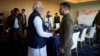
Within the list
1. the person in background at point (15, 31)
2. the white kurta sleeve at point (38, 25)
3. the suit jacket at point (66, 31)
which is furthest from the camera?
the person in background at point (15, 31)

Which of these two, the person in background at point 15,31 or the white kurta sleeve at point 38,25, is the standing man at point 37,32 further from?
the person in background at point 15,31

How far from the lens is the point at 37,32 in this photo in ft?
9.88

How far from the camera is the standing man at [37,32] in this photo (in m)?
2.99

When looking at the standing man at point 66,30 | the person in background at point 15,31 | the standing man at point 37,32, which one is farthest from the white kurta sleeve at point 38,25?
the person in background at point 15,31

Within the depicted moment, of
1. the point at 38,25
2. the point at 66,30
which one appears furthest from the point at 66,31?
the point at 38,25

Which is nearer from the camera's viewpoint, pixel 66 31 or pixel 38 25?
pixel 66 31

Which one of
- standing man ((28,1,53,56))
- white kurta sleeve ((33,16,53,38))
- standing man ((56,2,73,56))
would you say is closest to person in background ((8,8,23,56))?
standing man ((28,1,53,56))

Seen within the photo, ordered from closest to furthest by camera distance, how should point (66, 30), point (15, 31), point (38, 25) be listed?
point (66, 30), point (38, 25), point (15, 31)

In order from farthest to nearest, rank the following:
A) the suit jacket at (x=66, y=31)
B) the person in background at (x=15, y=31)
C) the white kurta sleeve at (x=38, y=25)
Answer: the person in background at (x=15, y=31)
the white kurta sleeve at (x=38, y=25)
the suit jacket at (x=66, y=31)

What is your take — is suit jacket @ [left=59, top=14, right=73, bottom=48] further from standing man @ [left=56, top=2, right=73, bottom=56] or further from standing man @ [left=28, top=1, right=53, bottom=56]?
standing man @ [left=28, top=1, right=53, bottom=56]

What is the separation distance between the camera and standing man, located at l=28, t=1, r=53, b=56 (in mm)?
2992

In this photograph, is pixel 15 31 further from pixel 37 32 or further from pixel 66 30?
pixel 66 30

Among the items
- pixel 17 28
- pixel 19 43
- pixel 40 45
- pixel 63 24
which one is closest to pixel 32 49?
pixel 40 45

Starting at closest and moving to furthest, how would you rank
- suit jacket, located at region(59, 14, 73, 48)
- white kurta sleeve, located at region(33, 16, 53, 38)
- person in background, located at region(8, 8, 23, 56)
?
suit jacket, located at region(59, 14, 73, 48) < white kurta sleeve, located at region(33, 16, 53, 38) < person in background, located at region(8, 8, 23, 56)
